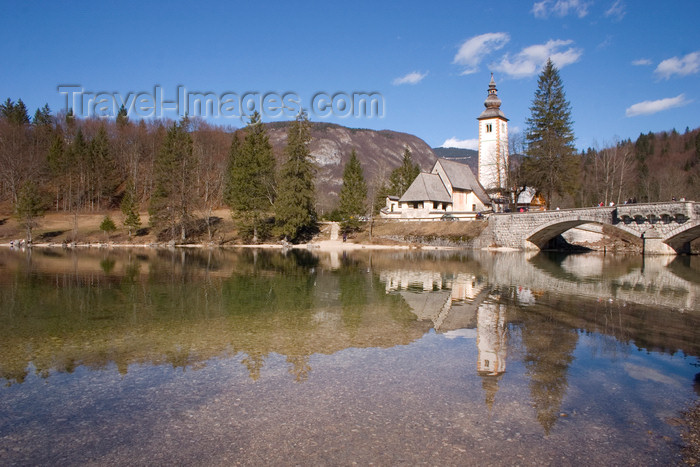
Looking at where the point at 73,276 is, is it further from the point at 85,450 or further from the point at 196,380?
the point at 85,450

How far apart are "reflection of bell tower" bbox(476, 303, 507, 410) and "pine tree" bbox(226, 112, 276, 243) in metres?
38.9

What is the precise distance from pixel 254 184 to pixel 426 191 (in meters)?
22.1

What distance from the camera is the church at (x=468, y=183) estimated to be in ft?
195

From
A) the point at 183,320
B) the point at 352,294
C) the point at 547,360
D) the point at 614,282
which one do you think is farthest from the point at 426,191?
the point at 547,360

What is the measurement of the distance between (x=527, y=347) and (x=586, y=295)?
A: 30.0 ft

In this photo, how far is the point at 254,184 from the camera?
167 ft

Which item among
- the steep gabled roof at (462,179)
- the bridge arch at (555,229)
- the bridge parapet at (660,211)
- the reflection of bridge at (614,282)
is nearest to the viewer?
the reflection of bridge at (614,282)

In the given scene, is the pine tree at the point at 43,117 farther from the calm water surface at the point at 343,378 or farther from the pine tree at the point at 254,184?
the calm water surface at the point at 343,378

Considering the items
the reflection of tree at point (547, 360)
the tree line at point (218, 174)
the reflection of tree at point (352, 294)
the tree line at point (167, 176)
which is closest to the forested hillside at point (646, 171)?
the tree line at point (218, 174)

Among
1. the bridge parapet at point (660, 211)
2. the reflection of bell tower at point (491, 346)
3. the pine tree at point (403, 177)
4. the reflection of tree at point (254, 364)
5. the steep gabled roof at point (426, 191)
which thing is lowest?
the reflection of bell tower at point (491, 346)

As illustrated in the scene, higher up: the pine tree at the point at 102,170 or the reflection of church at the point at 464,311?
the pine tree at the point at 102,170

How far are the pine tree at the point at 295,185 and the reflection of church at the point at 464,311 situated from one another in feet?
83.2

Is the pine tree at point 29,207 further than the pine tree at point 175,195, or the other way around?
the pine tree at point 175,195

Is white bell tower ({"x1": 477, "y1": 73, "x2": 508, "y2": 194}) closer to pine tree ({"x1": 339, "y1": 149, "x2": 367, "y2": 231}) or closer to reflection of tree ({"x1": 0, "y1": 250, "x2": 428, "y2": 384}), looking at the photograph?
pine tree ({"x1": 339, "y1": 149, "x2": 367, "y2": 231})
